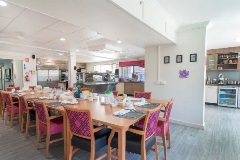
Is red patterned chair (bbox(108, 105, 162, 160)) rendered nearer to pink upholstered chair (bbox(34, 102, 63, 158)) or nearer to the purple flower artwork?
pink upholstered chair (bbox(34, 102, 63, 158))

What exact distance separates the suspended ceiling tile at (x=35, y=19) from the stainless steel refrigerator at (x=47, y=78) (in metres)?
6.68

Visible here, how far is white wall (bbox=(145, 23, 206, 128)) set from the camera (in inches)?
129

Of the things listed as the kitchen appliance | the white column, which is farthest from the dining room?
the white column

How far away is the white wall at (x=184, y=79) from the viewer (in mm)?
3270

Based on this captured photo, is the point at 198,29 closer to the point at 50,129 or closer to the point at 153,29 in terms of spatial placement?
the point at 153,29

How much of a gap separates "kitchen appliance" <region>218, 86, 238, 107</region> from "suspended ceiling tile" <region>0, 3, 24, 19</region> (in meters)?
6.69

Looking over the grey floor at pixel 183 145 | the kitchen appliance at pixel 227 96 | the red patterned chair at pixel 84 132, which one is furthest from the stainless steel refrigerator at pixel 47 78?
the kitchen appliance at pixel 227 96

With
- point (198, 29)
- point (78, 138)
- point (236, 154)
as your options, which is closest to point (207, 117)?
point (236, 154)

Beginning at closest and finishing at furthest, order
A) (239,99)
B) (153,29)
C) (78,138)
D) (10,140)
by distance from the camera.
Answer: (78,138), (153,29), (10,140), (239,99)

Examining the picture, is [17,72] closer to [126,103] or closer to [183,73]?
[126,103]

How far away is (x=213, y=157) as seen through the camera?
214 cm

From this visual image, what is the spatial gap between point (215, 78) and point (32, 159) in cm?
694

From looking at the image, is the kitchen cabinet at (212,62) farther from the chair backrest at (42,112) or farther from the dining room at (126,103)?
the chair backrest at (42,112)

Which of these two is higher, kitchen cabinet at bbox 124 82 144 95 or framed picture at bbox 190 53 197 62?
framed picture at bbox 190 53 197 62
